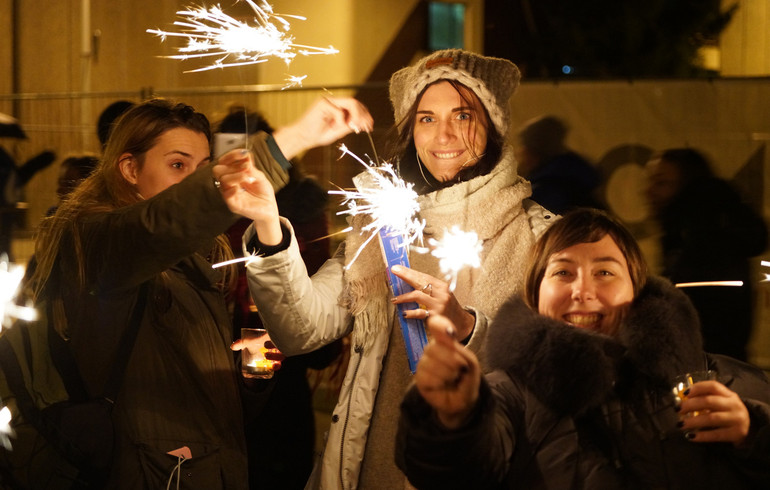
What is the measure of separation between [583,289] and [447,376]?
2.08 feet

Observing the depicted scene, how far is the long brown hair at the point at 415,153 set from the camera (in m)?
2.80

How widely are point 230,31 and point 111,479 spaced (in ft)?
4.72

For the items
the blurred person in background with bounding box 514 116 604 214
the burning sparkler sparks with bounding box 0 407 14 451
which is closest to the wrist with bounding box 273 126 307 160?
the burning sparkler sparks with bounding box 0 407 14 451

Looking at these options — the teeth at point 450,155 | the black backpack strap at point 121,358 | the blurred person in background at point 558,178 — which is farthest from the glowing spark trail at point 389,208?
the blurred person in background at point 558,178

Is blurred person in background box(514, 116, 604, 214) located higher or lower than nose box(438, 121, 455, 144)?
lower

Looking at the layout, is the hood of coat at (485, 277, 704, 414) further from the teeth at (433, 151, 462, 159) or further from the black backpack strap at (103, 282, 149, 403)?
the black backpack strap at (103, 282, 149, 403)

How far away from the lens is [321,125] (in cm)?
263

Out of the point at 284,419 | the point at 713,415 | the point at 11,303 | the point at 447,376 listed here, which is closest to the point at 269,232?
the point at 447,376

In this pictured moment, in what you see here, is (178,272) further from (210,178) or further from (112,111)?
(112,111)

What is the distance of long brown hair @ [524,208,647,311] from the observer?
2344 mm

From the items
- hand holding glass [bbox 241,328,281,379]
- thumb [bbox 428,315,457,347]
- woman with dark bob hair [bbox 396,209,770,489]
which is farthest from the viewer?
hand holding glass [bbox 241,328,281,379]

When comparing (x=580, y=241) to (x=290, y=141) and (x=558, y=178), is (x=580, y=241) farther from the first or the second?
(x=558, y=178)

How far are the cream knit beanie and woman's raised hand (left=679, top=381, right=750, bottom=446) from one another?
1.15 metres

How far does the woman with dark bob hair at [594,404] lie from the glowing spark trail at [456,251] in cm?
42
